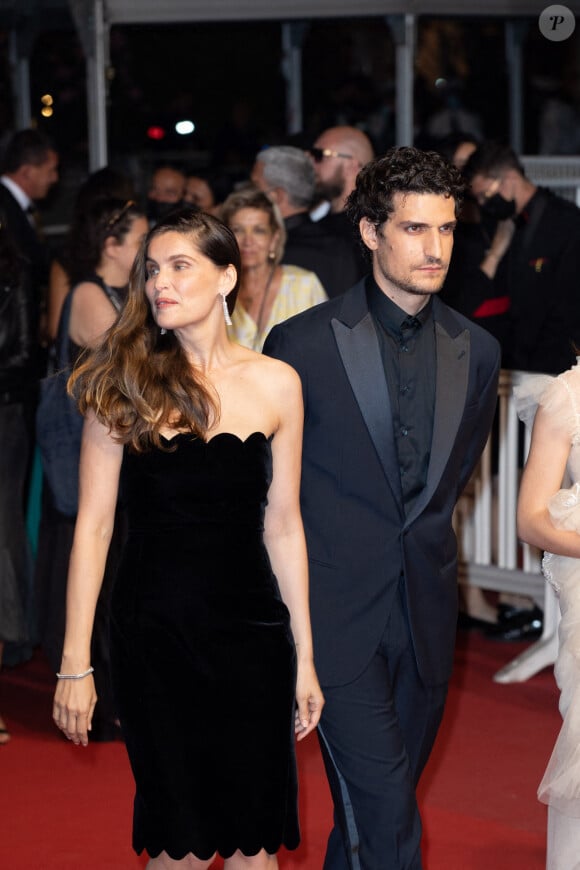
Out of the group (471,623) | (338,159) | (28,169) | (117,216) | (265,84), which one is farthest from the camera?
(265,84)

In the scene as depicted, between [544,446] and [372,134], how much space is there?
1055 centimetres

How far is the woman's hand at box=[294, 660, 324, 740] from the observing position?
3.19 meters

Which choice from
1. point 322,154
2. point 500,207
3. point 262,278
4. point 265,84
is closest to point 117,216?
point 262,278

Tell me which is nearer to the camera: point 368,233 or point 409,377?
point 409,377

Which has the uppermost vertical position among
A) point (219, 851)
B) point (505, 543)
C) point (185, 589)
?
point (185, 589)

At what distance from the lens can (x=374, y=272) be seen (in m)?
3.51

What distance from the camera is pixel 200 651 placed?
9.96 ft

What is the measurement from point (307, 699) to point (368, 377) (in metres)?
0.77

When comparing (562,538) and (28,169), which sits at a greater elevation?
(28,169)

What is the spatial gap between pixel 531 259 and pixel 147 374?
408cm

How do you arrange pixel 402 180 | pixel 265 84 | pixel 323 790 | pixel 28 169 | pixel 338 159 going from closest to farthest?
pixel 402 180 → pixel 323 790 → pixel 338 159 → pixel 28 169 → pixel 265 84

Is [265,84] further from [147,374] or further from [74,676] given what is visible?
[74,676]

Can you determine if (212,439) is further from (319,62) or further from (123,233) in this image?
(319,62)

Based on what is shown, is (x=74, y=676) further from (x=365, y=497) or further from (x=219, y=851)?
(x=365, y=497)
